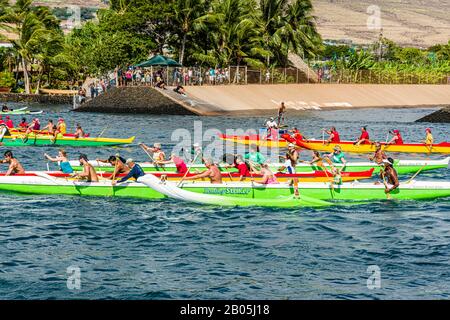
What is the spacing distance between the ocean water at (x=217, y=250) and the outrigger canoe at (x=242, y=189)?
401mm

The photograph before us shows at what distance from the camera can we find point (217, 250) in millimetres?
26750

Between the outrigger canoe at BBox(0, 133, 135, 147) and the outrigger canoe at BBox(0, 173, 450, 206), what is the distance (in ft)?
58.7

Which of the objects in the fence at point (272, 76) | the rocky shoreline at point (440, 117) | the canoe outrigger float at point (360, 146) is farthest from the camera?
the fence at point (272, 76)

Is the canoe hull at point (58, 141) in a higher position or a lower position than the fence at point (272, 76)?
lower

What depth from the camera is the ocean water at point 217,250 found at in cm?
2272

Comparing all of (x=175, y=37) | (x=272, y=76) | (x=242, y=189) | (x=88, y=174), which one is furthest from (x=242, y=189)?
(x=175, y=37)

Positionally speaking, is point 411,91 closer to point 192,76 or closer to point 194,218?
point 192,76

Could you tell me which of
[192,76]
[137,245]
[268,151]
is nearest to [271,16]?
[192,76]

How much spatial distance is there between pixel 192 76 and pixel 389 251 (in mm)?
63100

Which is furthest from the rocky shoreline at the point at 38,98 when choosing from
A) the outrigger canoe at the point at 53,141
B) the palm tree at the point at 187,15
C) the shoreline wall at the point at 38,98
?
the outrigger canoe at the point at 53,141

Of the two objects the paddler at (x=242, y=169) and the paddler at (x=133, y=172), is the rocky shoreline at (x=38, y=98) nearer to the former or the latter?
the paddler at (x=133, y=172)

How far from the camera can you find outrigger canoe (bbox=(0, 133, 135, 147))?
52.7 m

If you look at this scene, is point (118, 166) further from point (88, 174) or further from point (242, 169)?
point (242, 169)

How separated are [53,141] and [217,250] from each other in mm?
28660
